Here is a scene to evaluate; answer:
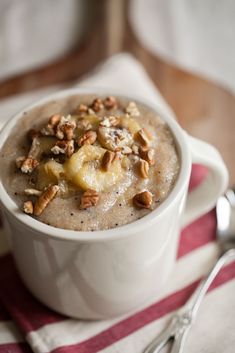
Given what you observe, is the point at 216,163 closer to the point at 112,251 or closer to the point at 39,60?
the point at 112,251

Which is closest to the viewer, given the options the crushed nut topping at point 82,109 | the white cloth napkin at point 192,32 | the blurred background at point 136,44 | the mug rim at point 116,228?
the mug rim at point 116,228

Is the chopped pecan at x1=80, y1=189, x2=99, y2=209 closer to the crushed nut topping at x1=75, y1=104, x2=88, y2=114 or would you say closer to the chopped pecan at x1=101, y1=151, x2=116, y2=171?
the chopped pecan at x1=101, y1=151, x2=116, y2=171

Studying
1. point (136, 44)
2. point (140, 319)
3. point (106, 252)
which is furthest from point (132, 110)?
point (136, 44)

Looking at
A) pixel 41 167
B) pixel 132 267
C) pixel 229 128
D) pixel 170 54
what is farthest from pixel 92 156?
pixel 170 54

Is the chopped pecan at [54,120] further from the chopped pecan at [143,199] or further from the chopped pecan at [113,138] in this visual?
the chopped pecan at [143,199]

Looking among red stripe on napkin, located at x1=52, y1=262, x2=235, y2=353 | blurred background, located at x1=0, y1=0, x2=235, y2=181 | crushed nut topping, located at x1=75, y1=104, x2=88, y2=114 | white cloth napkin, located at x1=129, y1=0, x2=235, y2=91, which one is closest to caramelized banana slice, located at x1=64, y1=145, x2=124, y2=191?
crushed nut topping, located at x1=75, y1=104, x2=88, y2=114

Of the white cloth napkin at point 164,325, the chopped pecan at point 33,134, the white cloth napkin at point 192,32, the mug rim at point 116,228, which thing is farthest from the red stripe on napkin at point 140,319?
the white cloth napkin at point 192,32

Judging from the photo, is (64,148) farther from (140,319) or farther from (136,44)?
(136,44)
